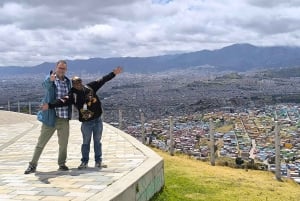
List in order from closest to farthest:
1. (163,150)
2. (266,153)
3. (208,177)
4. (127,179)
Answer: (127,179)
(208,177)
(266,153)
(163,150)

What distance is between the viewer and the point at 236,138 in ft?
47.5

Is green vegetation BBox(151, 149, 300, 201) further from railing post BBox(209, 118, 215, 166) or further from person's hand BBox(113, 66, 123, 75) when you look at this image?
person's hand BBox(113, 66, 123, 75)

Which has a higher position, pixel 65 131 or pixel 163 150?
pixel 65 131

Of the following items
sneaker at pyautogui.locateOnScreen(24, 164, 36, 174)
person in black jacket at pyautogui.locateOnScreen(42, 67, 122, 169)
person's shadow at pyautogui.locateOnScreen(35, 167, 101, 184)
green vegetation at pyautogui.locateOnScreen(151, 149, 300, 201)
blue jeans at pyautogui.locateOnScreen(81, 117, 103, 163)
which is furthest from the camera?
green vegetation at pyautogui.locateOnScreen(151, 149, 300, 201)

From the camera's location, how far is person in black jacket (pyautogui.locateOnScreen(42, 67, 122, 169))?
23.2ft

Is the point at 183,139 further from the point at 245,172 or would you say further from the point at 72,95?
the point at 72,95

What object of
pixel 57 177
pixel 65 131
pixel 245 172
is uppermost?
pixel 65 131

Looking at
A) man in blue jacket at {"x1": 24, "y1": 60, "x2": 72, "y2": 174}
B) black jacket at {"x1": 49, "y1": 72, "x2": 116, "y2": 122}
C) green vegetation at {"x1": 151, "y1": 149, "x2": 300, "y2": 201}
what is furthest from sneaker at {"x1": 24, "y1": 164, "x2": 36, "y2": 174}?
green vegetation at {"x1": 151, "y1": 149, "x2": 300, "y2": 201}

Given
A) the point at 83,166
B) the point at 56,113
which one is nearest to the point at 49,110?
the point at 56,113

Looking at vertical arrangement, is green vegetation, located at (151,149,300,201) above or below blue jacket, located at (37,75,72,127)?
below

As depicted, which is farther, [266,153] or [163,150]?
[163,150]

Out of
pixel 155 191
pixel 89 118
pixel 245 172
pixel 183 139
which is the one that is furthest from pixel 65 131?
pixel 183 139

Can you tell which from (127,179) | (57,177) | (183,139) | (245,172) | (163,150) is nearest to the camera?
(127,179)

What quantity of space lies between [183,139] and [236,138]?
1.70 meters
